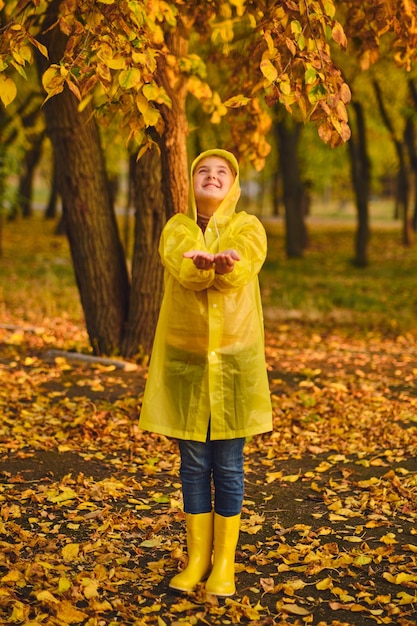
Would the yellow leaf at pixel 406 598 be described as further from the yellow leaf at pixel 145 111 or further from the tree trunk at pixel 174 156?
the tree trunk at pixel 174 156

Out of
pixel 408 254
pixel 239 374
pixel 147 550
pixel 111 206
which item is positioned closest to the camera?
pixel 239 374

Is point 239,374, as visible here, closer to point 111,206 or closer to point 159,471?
point 159,471

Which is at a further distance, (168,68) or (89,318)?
(89,318)

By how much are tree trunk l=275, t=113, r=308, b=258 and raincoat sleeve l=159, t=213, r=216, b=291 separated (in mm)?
17497

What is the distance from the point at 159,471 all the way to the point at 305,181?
31.5m

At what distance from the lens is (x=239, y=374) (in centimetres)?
381

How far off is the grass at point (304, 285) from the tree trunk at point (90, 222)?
10.7ft

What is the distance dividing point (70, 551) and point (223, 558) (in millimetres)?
925

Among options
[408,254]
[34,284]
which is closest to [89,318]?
[34,284]

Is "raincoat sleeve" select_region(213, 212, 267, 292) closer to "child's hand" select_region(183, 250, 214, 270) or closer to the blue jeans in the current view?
"child's hand" select_region(183, 250, 214, 270)

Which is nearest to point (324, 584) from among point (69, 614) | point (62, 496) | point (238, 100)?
point (69, 614)

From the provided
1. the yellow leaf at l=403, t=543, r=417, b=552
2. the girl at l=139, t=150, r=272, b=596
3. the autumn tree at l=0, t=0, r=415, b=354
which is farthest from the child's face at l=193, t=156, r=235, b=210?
the yellow leaf at l=403, t=543, r=417, b=552

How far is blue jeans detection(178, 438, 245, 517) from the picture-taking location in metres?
3.87

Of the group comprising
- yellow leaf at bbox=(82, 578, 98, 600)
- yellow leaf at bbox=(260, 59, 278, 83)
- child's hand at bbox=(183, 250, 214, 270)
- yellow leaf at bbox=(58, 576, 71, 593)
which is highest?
yellow leaf at bbox=(260, 59, 278, 83)
